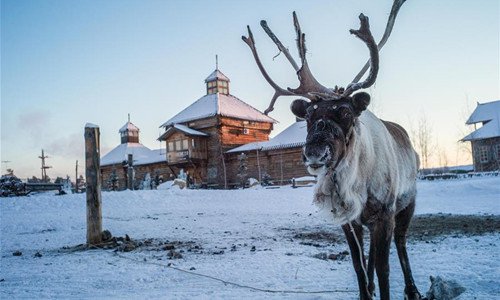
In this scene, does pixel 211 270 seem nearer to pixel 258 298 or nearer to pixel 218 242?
pixel 258 298

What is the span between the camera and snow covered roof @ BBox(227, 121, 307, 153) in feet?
103

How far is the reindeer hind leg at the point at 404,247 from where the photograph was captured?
392cm

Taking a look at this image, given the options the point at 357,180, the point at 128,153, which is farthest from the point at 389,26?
the point at 128,153

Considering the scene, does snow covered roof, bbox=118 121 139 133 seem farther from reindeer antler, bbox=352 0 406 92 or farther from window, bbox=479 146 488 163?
reindeer antler, bbox=352 0 406 92

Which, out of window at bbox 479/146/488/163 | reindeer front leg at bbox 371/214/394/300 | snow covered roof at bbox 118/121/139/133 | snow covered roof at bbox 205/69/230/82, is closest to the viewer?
reindeer front leg at bbox 371/214/394/300

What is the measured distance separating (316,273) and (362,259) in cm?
125

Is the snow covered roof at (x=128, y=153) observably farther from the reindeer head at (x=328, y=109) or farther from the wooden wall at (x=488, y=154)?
the reindeer head at (x=328, y=109)

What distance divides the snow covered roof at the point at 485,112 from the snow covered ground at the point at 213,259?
2666 centimetres

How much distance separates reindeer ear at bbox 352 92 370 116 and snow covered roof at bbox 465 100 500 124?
37.8 meters

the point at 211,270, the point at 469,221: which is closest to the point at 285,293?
the point at 211,270

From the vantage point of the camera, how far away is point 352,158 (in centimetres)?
331

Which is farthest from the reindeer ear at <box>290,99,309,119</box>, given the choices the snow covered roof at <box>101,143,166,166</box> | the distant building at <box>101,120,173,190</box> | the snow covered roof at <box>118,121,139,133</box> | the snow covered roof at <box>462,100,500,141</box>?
the snow covered roof at <box>118,121,139,133</box>

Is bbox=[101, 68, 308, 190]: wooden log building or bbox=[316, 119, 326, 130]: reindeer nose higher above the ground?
bbox=[101, 68, 308, 190]: wooden log building

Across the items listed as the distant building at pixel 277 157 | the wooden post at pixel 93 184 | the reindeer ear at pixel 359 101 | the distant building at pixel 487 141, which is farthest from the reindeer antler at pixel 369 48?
the distant building at pixel 487 141
